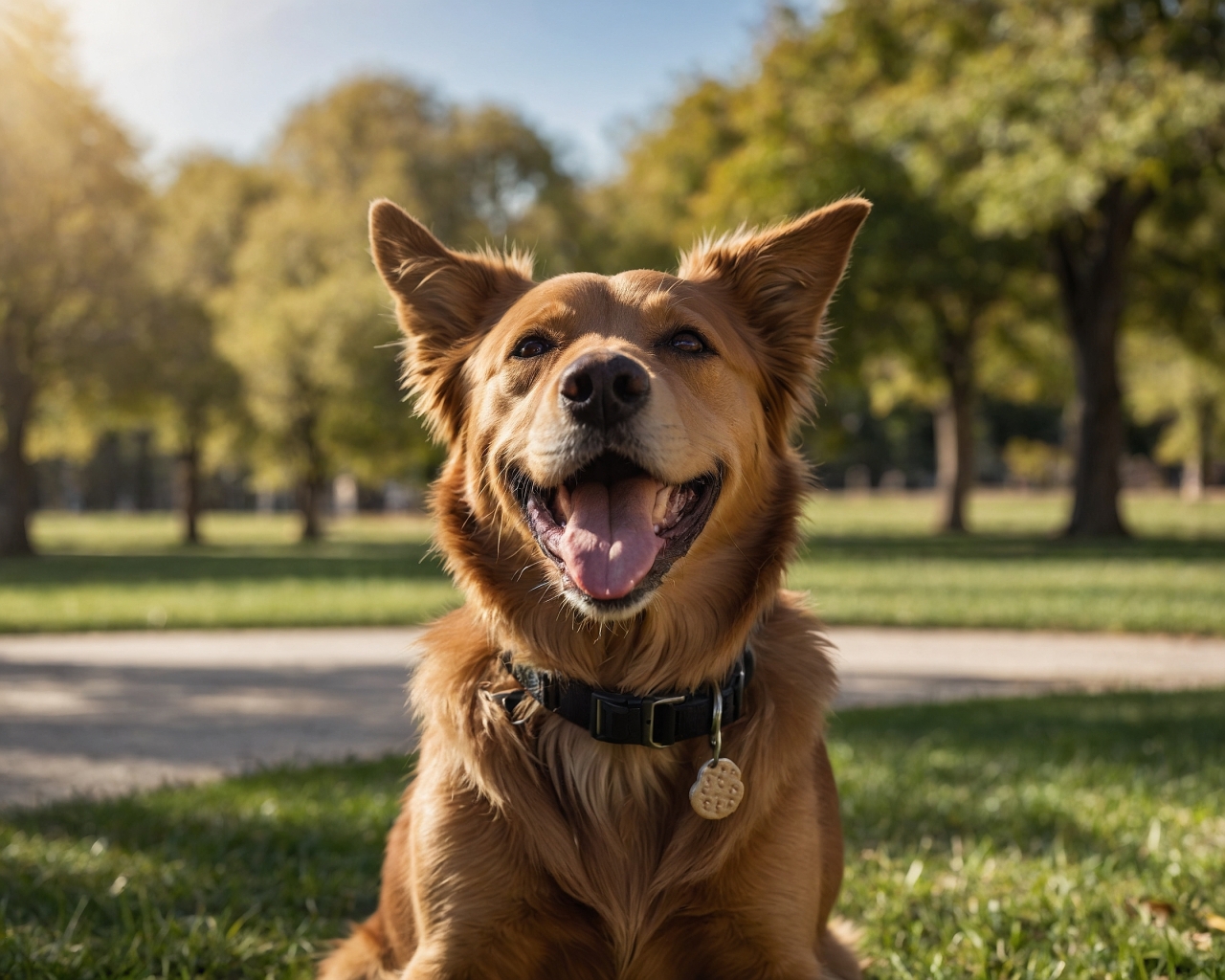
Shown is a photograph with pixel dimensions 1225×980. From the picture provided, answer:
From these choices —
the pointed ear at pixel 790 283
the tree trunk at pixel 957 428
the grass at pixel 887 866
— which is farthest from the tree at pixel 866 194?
the pointed ear at pixel 790 283

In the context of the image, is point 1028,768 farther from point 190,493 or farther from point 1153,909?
point 190,493

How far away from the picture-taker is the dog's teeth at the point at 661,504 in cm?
291

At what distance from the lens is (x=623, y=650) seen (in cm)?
307

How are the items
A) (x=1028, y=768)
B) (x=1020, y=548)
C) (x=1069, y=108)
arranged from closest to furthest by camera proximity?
(x=1028, y=768) → (x=1069, y=108) → (x=1020, y=548)

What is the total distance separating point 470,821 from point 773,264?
1.89 meters

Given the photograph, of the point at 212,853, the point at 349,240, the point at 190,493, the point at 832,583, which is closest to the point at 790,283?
the point at 212,853

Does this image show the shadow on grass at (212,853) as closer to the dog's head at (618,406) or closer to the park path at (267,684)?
the park path at (267,684)

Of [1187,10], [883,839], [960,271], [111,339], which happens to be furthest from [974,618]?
[111,339]

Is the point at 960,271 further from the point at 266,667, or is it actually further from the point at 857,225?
the point at 857,225

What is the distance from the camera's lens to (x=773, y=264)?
135 inches

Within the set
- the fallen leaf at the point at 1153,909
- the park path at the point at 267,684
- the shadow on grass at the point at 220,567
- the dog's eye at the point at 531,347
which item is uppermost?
the dog's eye at the point at 531,347

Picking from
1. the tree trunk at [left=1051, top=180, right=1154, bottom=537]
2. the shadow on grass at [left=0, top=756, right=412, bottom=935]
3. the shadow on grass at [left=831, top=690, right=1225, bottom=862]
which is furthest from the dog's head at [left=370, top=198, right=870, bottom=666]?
the tree trunk at [left=1051, top=180, right=1154, bottom=537]

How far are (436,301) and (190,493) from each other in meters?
33.3

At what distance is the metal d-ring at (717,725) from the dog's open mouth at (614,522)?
0.38 meters
